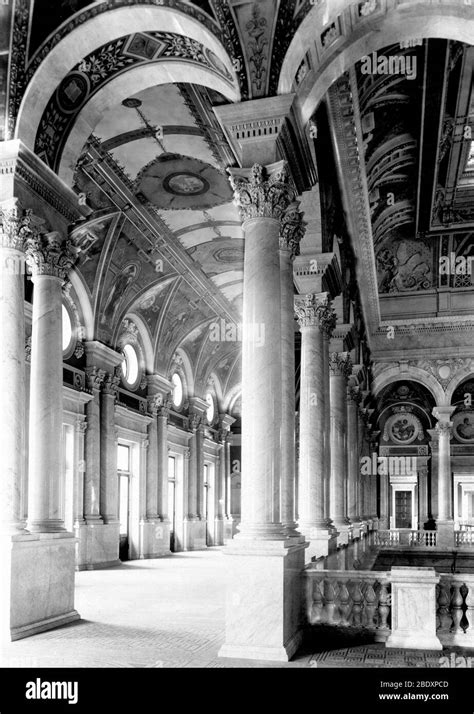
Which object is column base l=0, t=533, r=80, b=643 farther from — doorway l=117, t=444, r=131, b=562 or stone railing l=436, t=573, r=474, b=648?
doorway l=117, t=444, r=131, b=562

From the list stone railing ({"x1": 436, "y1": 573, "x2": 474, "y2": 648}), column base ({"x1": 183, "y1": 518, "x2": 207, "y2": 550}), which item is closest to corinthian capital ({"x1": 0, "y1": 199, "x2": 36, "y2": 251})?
stone railing ({"x1": 436, "y1": 573, "x2": 474, "y2": 648})

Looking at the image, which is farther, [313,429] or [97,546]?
[97,546]

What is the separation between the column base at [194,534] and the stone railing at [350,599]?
1878 centimetres

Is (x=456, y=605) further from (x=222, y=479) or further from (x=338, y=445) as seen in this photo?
(x=222, y=479)

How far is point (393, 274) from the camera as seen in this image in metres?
27.2

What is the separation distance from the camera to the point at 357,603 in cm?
869

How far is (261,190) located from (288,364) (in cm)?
231

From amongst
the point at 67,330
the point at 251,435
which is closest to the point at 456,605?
the point at 251,435

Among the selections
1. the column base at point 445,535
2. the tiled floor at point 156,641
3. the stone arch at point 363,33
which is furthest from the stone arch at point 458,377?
the stone arch at point 363,33

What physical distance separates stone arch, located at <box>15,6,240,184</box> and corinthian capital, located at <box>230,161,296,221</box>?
0.92 meters

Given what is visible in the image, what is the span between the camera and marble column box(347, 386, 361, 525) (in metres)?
21.6
